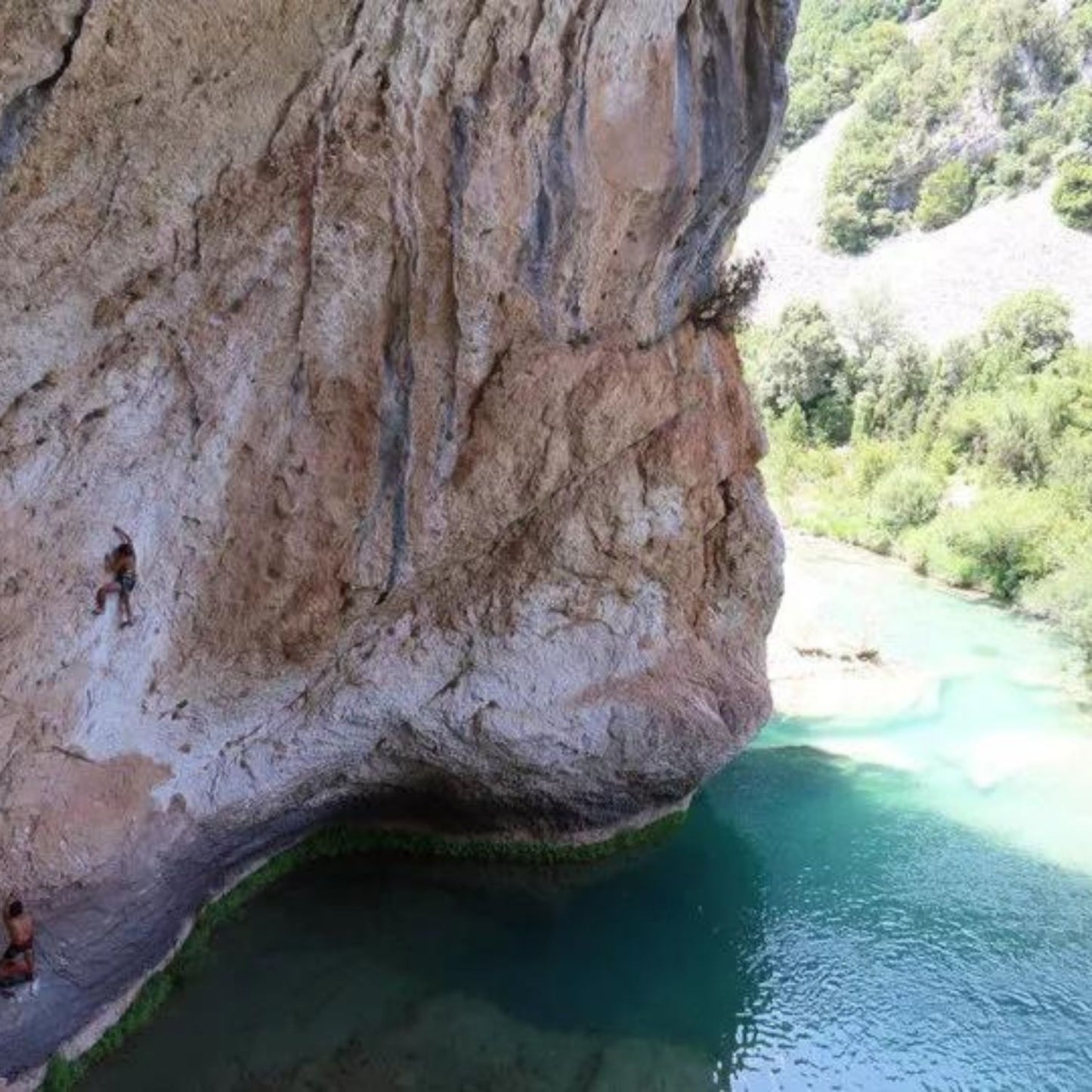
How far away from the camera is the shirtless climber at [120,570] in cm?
858

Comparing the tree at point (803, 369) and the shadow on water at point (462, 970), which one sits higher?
the tree at point (803, 369)

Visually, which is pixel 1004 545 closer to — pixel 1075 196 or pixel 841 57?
pixel 1075 196

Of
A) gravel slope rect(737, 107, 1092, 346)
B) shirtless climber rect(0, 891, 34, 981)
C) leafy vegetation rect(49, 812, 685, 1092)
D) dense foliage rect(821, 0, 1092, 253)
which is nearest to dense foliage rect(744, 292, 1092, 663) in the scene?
gravel slope rect(737, 107, 1092, 346)

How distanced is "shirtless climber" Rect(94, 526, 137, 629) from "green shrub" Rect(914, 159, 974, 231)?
53391 millimetres

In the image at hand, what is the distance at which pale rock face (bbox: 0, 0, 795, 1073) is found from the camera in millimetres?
7266

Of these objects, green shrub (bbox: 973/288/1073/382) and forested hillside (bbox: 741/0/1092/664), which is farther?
green shrub (bbox: 973/288/1073/382)

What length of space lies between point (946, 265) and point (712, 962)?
45.2 m

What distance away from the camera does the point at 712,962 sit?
12.3 meters

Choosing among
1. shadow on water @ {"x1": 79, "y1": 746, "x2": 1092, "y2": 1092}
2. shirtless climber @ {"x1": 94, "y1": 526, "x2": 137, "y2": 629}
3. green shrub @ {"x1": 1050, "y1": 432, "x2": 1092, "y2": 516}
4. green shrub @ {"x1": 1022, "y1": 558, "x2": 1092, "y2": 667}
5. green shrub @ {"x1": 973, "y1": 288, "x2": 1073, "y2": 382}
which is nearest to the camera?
shirtless climber @ {"x1": 94, "y1": 526, "x2": 137, "y2": 629}

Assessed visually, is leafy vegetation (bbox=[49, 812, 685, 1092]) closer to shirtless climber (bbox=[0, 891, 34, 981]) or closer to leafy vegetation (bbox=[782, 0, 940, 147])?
shirtless climber (bbox=[0, 891, 34, 981])

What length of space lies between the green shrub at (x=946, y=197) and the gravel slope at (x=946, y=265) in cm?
76

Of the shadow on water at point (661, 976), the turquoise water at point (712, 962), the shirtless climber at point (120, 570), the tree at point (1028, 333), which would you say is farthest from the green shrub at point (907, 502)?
the shirtless climber at point (120, 570)

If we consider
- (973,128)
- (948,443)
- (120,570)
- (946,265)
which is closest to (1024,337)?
(948,443)

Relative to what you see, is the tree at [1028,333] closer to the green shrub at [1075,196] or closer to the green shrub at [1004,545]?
the green shrub at [1075,196]
